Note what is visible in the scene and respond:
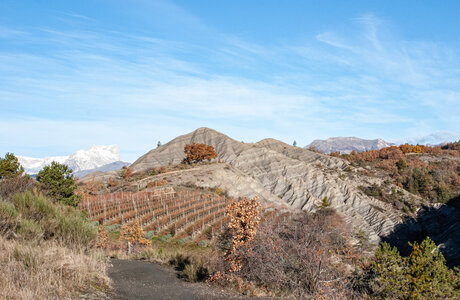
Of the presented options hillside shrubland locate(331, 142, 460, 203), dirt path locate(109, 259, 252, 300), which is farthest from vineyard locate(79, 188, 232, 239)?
hillside shrubland locate(331, 142, 460, 203)

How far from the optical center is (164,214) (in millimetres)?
35125

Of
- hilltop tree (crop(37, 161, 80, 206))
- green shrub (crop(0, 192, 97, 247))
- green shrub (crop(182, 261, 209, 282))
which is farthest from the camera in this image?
hilltop tree (crop(37, 161, 80, 206))

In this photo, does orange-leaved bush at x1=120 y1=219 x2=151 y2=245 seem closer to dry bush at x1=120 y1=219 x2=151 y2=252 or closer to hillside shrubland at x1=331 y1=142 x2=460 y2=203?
dry bush at x1=120 y1=219 x2=151 y2=252

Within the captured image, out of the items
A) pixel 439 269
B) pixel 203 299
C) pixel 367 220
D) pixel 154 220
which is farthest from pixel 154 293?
pixel 367 220

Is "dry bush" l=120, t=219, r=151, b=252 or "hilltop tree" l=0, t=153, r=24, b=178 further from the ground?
"hilltop tree" l=0, t=153, r=24, b=178

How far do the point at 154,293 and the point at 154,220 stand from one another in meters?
23.3

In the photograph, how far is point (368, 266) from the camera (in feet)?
32.4

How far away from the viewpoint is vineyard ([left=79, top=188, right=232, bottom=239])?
29.9m

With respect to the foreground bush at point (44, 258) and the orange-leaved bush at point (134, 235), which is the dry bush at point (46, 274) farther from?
the orange-leaved bush at point (134, 235)

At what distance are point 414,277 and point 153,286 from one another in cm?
751

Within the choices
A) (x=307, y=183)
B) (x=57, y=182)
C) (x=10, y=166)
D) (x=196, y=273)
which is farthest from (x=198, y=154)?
(x=196, y=273)

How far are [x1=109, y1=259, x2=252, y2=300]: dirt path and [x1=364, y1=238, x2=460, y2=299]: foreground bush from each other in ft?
13.2

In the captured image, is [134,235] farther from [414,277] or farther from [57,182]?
[57,182]

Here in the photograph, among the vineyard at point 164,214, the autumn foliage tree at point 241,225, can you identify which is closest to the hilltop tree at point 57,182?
the vineyard at point 164,214
